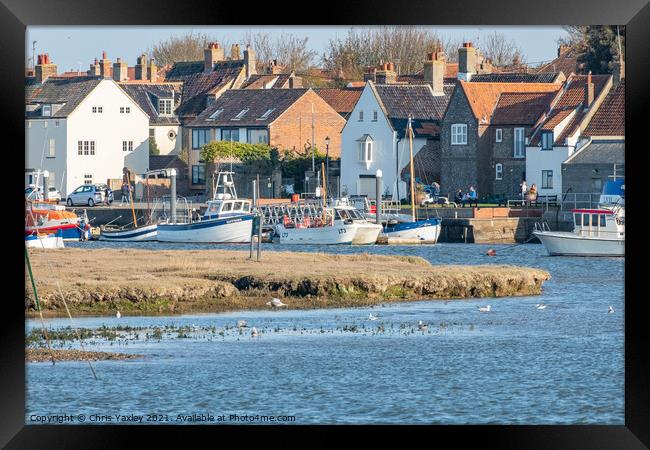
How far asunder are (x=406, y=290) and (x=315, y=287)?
265 cm

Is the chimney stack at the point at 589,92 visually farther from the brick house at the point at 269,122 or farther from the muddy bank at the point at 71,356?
the muddy bank at the point at 71,356

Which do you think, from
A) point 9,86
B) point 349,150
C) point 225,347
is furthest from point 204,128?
point 9,86

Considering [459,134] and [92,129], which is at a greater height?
[92,129]

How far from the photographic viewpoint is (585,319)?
103 ft

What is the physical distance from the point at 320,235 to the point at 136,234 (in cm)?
906

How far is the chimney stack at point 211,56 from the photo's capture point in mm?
91500

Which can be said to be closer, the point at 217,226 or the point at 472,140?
the point at 217,226

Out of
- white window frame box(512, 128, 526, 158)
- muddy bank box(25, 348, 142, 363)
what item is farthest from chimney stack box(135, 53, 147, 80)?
muddy bank box(25, 348, 142, 363)

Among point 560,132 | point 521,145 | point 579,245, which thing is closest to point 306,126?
point 521,145

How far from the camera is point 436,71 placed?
81250mm

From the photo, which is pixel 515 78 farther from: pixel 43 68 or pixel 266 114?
pixel 43 68

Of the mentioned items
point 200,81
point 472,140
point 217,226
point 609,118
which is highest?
point 200,81

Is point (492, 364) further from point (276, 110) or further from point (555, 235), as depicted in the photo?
point (276, 110)
